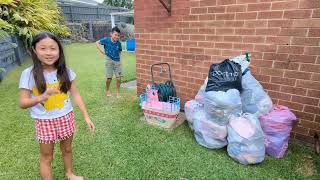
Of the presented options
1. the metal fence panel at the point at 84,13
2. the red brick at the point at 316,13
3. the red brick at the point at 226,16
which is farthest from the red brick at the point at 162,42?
the metal fence panel at the point at 84,13

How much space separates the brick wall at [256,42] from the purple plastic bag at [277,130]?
1.14ft

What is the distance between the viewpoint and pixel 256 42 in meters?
2.87

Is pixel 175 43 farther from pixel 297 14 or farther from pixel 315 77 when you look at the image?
pixel 315 77

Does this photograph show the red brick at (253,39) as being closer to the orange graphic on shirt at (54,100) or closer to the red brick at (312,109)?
the red brick at (312,109)

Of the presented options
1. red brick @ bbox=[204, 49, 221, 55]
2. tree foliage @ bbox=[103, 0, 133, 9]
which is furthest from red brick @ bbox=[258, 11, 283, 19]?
tree foliage @ bbox=[103, 0, 133, 9]

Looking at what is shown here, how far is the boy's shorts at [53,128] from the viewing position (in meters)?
1.85

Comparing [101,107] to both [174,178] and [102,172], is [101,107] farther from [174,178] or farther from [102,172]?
[174,178]

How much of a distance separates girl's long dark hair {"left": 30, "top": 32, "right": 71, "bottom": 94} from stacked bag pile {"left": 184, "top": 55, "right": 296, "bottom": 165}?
152cm

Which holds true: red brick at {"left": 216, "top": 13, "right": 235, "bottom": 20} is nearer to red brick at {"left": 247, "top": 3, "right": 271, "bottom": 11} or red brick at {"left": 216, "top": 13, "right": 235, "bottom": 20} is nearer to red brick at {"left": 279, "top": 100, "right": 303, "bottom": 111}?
red brick at {"left": 247, "top": 3, "right": 271, "bottom": 11}

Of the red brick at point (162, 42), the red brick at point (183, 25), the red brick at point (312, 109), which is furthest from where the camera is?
the red brick at point (162, 42)

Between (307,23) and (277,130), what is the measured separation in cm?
115

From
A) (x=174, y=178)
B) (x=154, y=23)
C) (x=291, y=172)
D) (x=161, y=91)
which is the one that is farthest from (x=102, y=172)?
(x=154, y=23)

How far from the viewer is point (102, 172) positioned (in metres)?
2.38

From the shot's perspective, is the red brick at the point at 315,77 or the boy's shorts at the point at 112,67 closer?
the red brick at the point at 315,77
